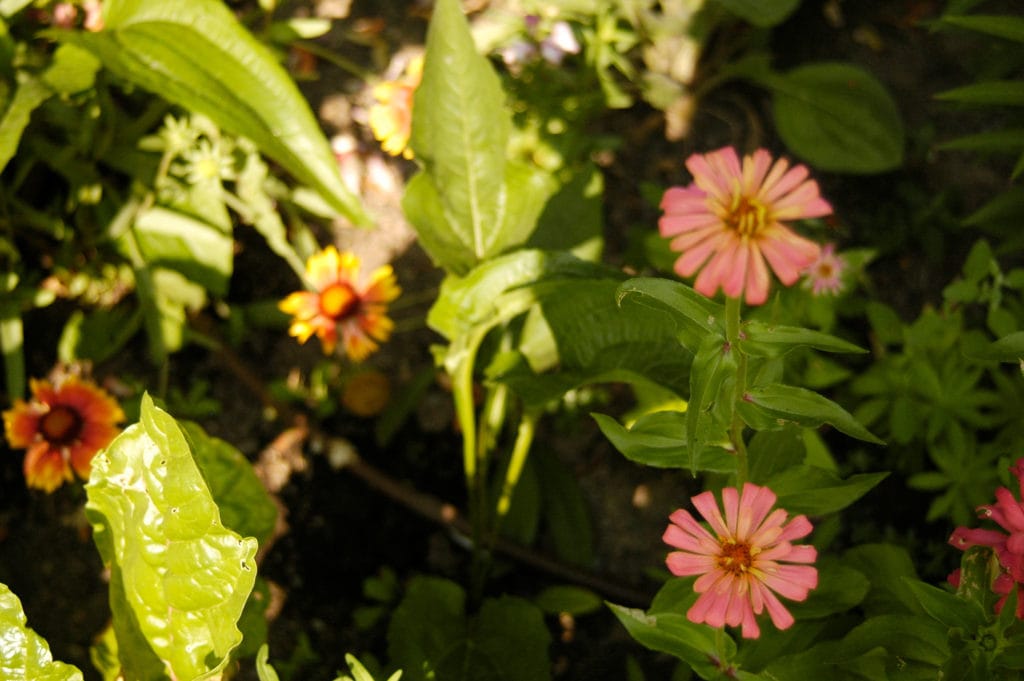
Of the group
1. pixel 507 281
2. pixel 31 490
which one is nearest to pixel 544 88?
pixel 507 281

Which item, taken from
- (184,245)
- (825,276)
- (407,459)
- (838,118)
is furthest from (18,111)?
(838,118)

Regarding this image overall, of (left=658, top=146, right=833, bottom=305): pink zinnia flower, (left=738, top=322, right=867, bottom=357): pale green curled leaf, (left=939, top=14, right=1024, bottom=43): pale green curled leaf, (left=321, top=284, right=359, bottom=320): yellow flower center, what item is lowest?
(left=321, top=284, right=359, bottom=320): yellow flower center

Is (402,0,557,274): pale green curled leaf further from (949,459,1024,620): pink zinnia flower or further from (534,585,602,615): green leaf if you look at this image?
(949,459,1024,620): pink zinnia flower

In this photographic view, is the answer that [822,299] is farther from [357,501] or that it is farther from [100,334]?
[100,334]

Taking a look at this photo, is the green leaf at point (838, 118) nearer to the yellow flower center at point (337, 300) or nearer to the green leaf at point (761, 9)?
the green leaf at point (761, 9)

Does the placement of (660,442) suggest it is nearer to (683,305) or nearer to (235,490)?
(683,305)

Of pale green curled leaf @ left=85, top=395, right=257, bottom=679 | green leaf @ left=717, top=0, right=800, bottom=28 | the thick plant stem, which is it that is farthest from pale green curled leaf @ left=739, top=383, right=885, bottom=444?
green leaf @ left=717, top=0, right=800, bottom=28
